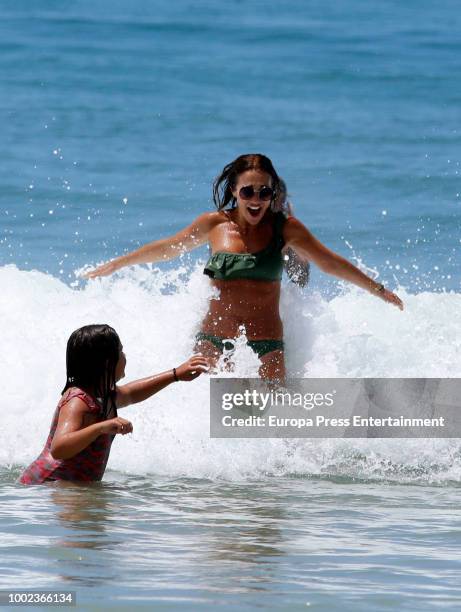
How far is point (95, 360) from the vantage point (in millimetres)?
5570

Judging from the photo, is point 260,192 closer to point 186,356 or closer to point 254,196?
point 254,196

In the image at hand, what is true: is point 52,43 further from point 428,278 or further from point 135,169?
point 428,278

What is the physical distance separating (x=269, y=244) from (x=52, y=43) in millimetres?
17391

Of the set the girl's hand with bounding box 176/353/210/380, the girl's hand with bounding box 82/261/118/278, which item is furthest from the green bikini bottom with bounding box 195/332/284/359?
the girl's hand with bounding box 176/353/210/380

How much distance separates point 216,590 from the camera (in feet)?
13.3

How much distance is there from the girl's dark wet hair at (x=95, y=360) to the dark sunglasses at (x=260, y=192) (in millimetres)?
1573

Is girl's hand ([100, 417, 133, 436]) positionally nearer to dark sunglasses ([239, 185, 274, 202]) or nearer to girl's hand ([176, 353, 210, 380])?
girl's hand ([176, 353, 210, 380])

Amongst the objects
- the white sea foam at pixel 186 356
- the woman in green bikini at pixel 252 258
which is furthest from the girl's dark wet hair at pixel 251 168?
the white sea foam at pixel 186 356

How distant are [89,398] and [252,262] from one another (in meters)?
1.66

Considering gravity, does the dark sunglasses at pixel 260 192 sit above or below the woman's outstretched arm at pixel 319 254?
above

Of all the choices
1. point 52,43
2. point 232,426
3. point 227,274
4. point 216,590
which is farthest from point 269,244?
point 52,43

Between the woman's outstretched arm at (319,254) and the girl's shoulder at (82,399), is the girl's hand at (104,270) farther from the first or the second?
the girl's shoulder at (82,399)

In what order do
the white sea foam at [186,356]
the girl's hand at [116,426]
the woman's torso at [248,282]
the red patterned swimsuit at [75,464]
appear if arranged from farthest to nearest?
the woman's torso at [248,282] < the white sea foam at [186,356] < the red patterned swimsuit at [75,464] < the girl's hand at [116,426]

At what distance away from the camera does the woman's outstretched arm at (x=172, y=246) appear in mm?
7113
